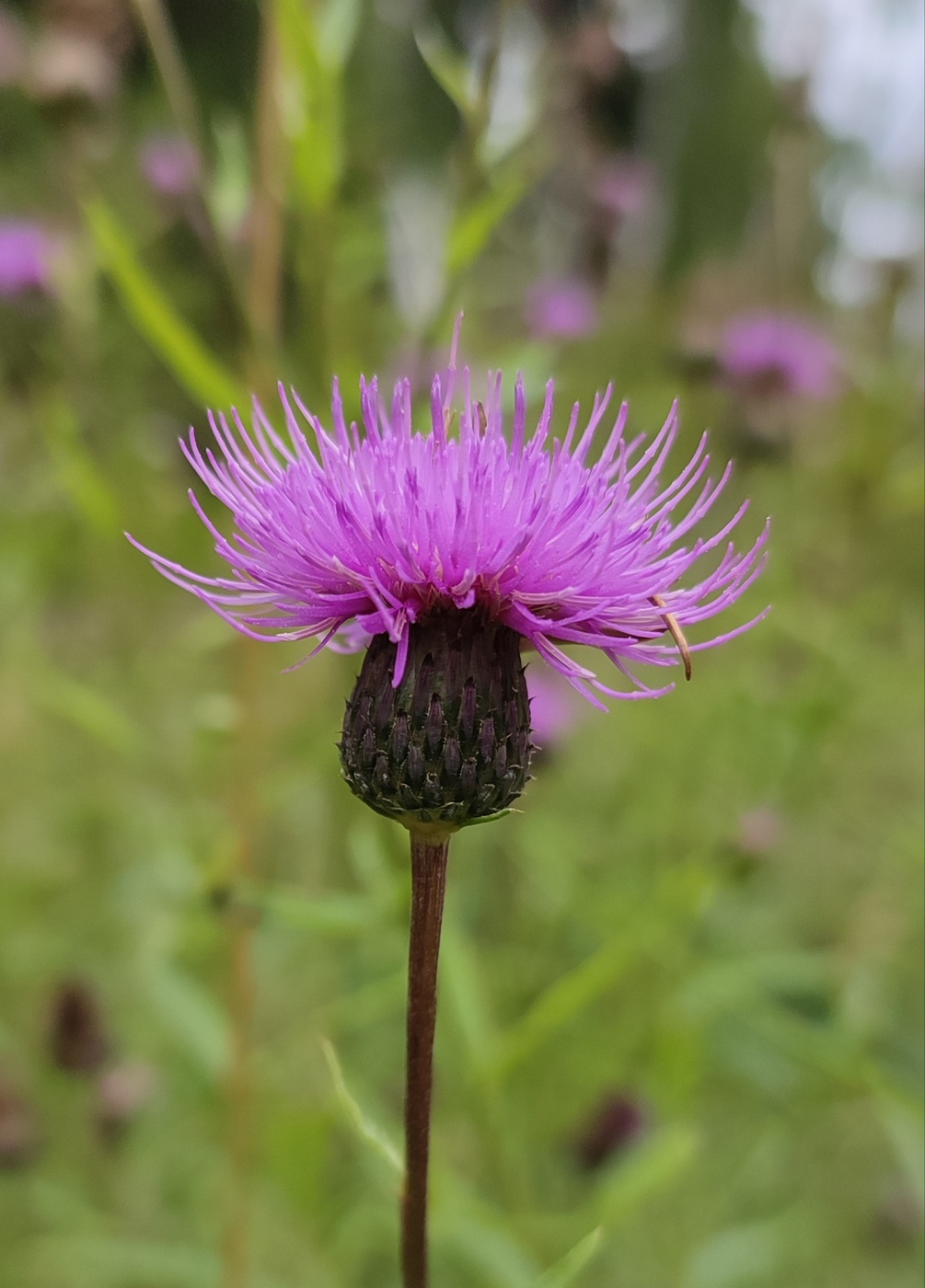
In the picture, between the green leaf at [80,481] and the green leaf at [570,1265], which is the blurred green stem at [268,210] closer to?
the green leaf at [80,481]

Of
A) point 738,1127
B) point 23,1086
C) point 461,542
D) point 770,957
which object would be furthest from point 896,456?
point 23,1086

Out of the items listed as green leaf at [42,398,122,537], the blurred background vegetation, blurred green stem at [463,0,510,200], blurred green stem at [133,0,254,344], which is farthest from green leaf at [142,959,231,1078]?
blurred green stem at [463,0,510,200]

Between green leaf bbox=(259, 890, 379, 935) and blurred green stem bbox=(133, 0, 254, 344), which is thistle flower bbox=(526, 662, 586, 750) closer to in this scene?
green leaf bbox=(259, 890, 379, 935)

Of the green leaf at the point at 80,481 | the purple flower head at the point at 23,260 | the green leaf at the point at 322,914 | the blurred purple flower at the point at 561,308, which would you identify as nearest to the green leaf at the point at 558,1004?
the green leaf at the point at 322,914

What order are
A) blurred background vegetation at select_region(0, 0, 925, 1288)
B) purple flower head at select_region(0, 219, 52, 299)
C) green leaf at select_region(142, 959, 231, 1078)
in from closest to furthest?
1. blurred background vegetation at select_region(0, 0, 925, 1288)
2. green leaf at select_region(142, 959, 231, 1078)
3. purple flower head at select_region(0, 219, 52, 299)

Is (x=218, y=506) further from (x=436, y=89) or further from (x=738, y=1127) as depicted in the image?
(x=436, y=89)

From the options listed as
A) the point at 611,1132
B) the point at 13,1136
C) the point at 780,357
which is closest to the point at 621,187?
the point at 780,357

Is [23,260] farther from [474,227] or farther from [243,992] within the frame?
[243,992]
